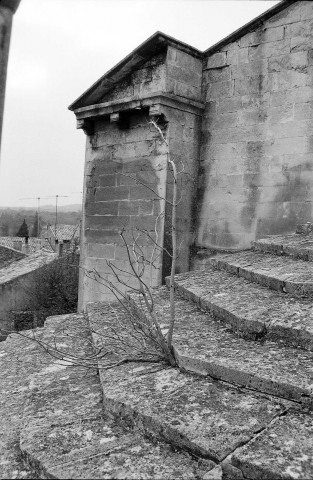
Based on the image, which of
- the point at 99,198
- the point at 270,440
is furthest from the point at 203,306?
the point at 99,198

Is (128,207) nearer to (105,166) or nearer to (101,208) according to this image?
(101,208)

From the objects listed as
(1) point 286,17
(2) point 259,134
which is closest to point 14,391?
(2) point 259,134

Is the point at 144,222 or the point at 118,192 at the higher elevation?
the point at 118,192

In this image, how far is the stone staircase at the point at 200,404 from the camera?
5.30 ft

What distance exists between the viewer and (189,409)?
193cm

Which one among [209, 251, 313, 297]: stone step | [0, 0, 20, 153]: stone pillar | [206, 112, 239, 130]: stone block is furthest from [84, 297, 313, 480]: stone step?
[206, 112, 239, 130]: stone block

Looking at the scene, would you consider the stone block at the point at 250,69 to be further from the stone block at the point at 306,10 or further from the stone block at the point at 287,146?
the stone block at the point at 287,146

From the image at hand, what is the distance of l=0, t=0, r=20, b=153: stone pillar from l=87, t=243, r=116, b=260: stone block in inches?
210

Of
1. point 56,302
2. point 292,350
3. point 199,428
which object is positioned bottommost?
point 56,302

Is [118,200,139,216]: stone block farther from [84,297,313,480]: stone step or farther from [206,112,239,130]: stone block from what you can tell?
[84,297,313,480]: stone step

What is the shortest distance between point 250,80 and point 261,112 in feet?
1.64

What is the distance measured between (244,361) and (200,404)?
0.39 metres

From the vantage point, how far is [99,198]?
22.0ft

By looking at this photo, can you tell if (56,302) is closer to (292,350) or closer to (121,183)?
(121,183)
